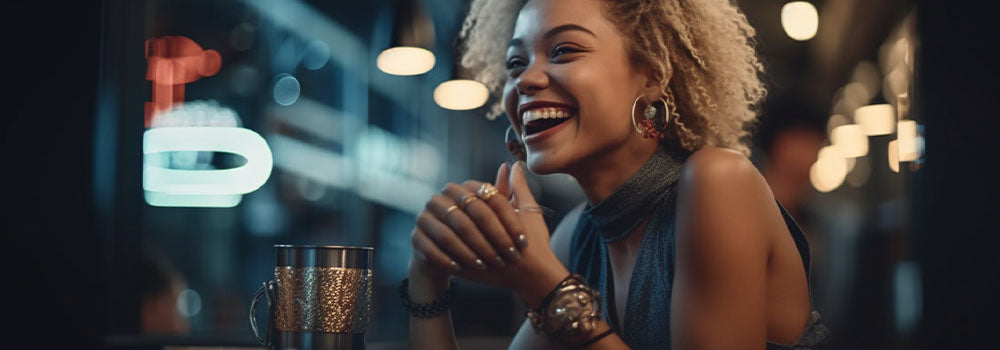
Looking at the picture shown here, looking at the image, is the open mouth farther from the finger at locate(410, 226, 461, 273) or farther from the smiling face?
the finger at locate(410, 226, 461, 273)

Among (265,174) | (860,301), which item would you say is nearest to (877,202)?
(860,301)

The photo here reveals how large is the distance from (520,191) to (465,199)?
0.38 feet

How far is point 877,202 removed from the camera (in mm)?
6266

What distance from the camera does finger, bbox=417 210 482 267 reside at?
1.16 m

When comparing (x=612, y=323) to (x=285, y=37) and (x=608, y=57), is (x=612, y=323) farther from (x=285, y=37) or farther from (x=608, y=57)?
(x=285, y=37)

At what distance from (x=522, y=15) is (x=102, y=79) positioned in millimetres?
705

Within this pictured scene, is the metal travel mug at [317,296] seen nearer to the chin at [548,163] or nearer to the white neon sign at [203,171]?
the chin at [548,163]

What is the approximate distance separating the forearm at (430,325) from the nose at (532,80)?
1.12 feet

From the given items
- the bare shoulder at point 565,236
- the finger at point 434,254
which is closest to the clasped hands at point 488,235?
the finger at point 434,254

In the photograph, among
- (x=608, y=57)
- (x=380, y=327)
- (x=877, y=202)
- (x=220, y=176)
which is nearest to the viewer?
(x=608, y=57)

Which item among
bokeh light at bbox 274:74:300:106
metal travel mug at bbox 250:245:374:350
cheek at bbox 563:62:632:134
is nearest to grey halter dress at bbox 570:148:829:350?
cheek at bbox 563:62:632:134

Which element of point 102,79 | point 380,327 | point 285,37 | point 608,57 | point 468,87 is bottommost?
point 380,327

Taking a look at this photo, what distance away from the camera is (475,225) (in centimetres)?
115

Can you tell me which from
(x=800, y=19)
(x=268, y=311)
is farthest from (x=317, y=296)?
(x=800, y=19)
